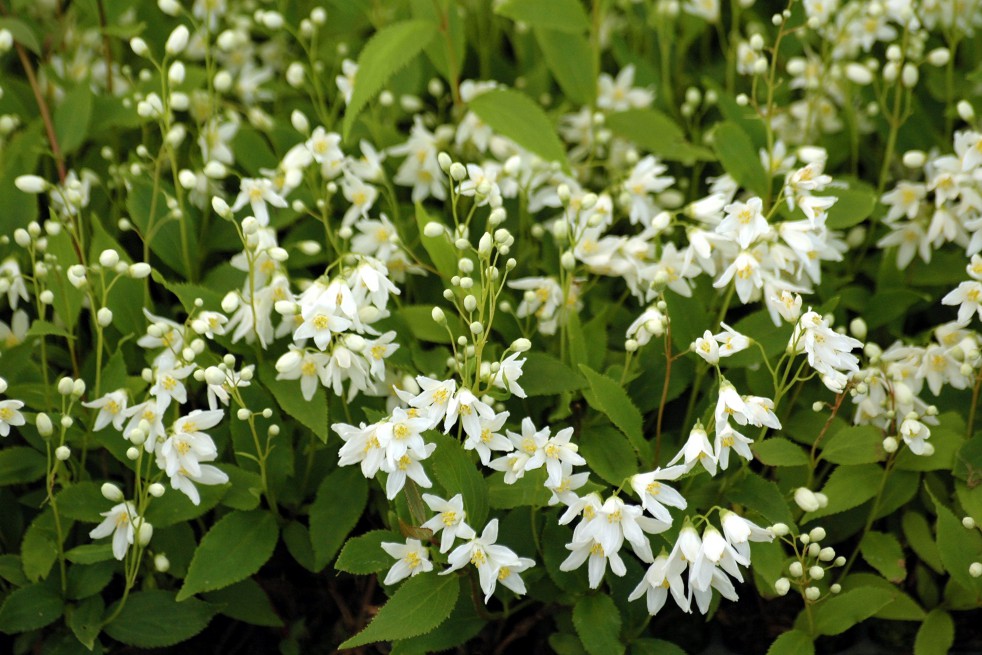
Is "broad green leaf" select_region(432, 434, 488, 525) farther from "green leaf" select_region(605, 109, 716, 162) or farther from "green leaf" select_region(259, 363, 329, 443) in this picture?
"green leaf" select_region(605, 109, 716, 162)

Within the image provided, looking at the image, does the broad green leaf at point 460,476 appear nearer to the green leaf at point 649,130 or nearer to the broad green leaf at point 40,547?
the broad green leaf at point 40,547

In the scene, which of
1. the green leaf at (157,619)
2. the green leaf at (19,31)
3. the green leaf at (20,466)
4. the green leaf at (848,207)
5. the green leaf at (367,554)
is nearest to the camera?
the green leaf at (367,554)

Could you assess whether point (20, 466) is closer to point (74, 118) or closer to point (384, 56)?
point (74, 118)

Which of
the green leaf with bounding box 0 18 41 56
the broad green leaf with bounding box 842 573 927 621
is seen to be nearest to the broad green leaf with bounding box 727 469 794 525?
the broad green leaf with bounding box 842 573 927 621

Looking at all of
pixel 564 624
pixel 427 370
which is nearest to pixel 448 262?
pixel 427 370

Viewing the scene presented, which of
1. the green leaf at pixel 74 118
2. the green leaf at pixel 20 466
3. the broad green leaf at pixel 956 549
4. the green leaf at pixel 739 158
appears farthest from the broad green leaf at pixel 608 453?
the green leaf at pixel 74 118

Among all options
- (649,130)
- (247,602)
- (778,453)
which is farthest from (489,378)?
(649,130)
